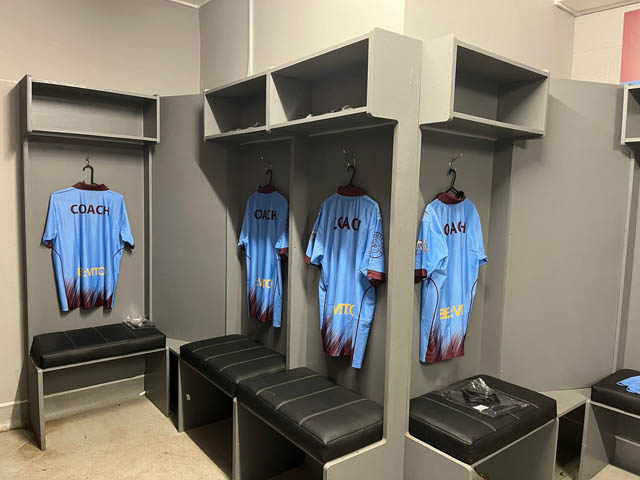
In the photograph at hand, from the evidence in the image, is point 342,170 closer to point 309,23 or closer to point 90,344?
point 309,23

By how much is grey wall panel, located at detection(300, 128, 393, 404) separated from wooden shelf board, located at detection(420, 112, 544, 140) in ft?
0.89

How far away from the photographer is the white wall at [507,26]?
2.13 metres

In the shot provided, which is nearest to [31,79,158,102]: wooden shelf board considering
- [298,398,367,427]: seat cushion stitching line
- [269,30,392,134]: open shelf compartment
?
[269,30,392,134]: open shelf compartment

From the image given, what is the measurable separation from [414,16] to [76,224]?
8.07ft

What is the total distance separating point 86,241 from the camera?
124 inches

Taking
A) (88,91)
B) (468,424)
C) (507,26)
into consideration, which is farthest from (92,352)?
(507,26)

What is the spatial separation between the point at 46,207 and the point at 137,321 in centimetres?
96

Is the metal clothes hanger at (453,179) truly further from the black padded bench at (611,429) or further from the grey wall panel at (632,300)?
the black padded bench at (611,429)

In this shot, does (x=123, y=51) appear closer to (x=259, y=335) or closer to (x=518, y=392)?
(x=259, y=335)

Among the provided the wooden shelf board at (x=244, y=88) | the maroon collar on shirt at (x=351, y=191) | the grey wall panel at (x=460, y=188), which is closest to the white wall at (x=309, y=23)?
the wooden shelf board at (x=244, y=88)

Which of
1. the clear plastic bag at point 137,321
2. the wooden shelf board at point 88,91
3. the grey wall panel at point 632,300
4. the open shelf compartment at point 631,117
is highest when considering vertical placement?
the wooden shelf board at point 88,91

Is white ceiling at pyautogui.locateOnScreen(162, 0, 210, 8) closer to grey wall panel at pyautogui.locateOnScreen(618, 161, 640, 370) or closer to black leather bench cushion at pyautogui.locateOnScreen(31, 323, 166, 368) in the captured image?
black leather bench cushion at pyautogui.locateOnScreen(31, 323, 166, 368)

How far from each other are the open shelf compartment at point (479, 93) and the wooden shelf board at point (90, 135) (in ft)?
6.75

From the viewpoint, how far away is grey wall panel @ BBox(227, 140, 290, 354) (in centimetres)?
282
